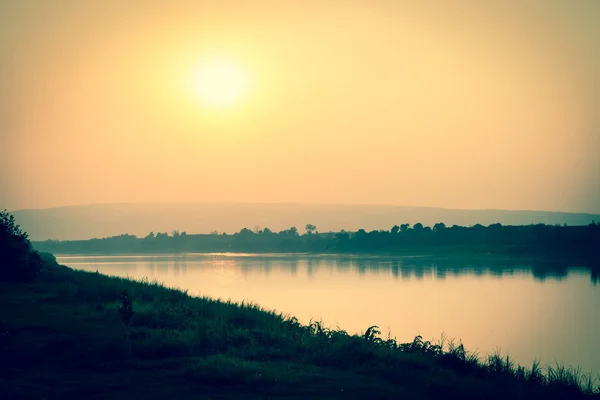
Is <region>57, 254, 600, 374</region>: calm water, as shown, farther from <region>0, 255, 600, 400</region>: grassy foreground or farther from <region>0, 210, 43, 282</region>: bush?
<region>0, 210, 43, 282</region>: bush

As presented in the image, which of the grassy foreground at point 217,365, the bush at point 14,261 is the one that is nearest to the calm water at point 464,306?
the grassy foreground at point 217,365

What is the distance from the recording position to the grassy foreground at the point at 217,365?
10.2 meters

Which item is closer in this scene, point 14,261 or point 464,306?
point 14,261

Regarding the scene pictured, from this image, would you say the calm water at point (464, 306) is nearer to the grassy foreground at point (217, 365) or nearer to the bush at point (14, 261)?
the grassy foreground at point (217, 365)

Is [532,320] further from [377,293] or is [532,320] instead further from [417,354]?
[417,354]

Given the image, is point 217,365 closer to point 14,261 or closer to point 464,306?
point 14,261

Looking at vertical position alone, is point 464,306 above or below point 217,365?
below

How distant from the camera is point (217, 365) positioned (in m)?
11.4

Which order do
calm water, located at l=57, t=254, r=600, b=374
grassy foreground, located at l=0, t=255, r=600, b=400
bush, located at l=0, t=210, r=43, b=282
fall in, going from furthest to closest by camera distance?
bush, located at l=0, t=210, r=43, b=282, calm water, located at l=57, t=254, r=600, b=374, grassy foreground, located at l=0, t=255, r=600, b=400

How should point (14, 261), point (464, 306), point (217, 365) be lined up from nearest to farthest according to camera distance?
point (217, 365) → point (14, 261) → point (464, 306)

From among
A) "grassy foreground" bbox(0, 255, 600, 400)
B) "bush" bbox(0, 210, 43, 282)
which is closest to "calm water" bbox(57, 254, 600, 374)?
"grassy foreground" bbox(0, 255, 600, 400)

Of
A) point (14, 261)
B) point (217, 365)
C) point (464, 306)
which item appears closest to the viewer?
point (217, 365)

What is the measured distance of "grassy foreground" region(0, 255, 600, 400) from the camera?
10.2 meters

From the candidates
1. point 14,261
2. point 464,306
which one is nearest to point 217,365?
point 14,261
